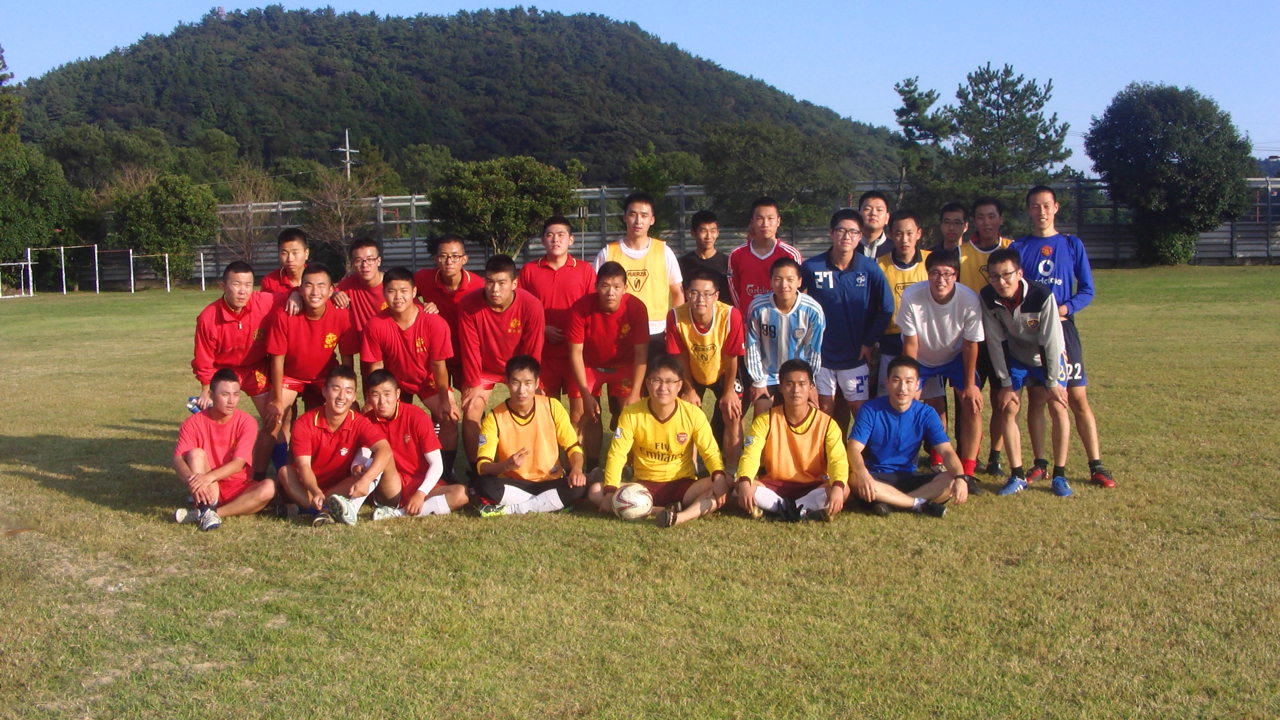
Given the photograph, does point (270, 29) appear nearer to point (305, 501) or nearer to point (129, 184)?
point (129, 184)

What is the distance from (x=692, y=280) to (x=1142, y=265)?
3405cm

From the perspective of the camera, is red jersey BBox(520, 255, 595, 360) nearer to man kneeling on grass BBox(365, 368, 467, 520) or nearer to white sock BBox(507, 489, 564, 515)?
man kneeling on grass BBox(365, 368, 467, 520)

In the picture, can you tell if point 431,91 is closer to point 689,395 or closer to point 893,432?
point 689,395

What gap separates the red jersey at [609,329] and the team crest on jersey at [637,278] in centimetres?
Result: 33

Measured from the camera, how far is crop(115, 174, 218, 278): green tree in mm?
38156

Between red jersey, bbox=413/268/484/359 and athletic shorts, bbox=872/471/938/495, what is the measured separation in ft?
9.80

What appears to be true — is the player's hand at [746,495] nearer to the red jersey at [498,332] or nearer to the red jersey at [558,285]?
the red jersey at [498,332]

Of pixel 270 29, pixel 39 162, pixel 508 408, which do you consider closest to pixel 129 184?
pixel 39 162

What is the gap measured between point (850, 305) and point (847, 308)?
3cm

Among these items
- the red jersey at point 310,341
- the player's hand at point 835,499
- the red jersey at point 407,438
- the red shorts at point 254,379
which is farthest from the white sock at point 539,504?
the red shorts at point 254,379

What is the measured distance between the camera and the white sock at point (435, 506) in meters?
5.93

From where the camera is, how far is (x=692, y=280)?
246 inches

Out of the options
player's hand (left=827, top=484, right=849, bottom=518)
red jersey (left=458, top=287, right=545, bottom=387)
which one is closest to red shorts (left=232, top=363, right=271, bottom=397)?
red jersey (left=458, top=287, right=545, bottom=387)

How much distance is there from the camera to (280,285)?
7.11m
